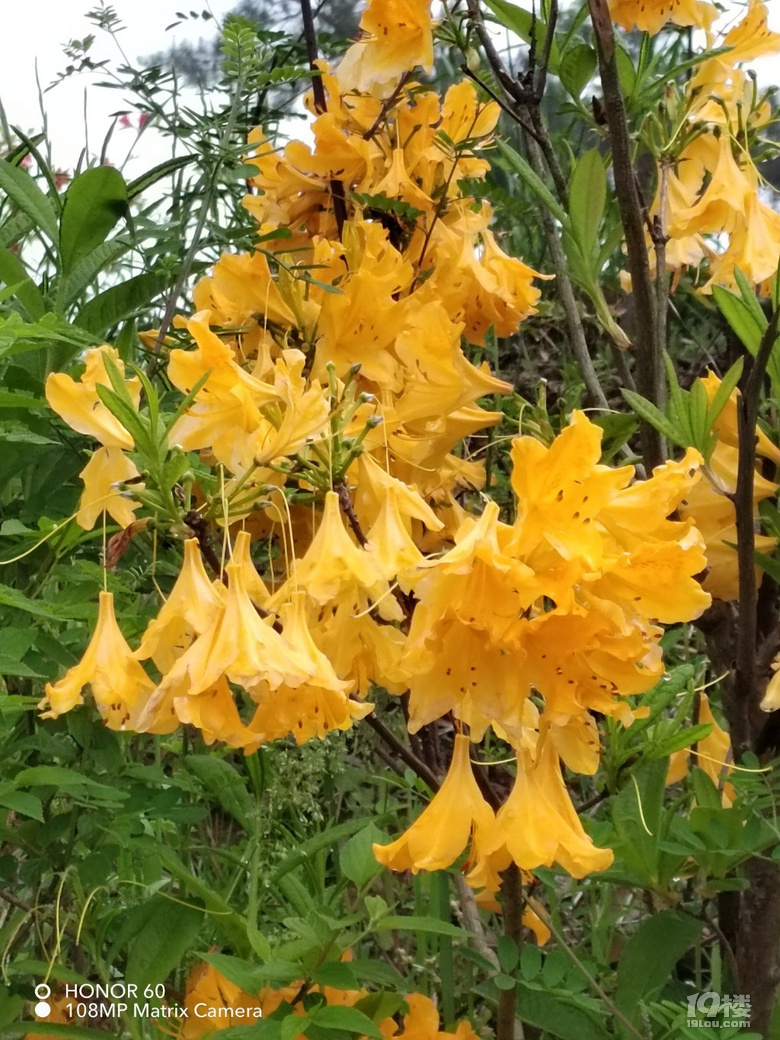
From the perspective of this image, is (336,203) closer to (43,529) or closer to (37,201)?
(37,201)

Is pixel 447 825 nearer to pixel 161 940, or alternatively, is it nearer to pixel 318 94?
pixel 161 940

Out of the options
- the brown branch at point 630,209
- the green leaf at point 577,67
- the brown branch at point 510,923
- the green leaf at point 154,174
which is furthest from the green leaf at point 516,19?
the brown branch at point 510,923

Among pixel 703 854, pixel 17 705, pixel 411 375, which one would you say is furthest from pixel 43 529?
pixel 703 854

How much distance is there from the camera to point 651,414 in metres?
0.44

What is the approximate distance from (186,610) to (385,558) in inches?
3.4

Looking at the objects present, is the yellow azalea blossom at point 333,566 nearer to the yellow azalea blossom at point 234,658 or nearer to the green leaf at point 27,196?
the yellow azalea blossom at point 234,658

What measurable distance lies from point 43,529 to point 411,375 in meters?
0.22

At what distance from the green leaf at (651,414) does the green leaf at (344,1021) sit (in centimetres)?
33

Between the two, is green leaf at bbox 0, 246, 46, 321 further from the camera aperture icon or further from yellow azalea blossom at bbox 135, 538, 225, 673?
the camera aperture icon

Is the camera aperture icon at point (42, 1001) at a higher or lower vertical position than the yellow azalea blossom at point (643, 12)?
lower

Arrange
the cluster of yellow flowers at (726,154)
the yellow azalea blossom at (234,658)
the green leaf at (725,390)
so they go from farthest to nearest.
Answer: the cluster of yellow flowers at (726,154) → the green leaf at (725,390) → the yellow azalea blossom at (234,658)

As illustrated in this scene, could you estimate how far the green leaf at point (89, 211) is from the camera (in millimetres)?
553

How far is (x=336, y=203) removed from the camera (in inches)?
24.3

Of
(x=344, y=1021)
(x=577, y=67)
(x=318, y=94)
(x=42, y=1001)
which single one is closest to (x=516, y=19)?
(x=577, y=67)
